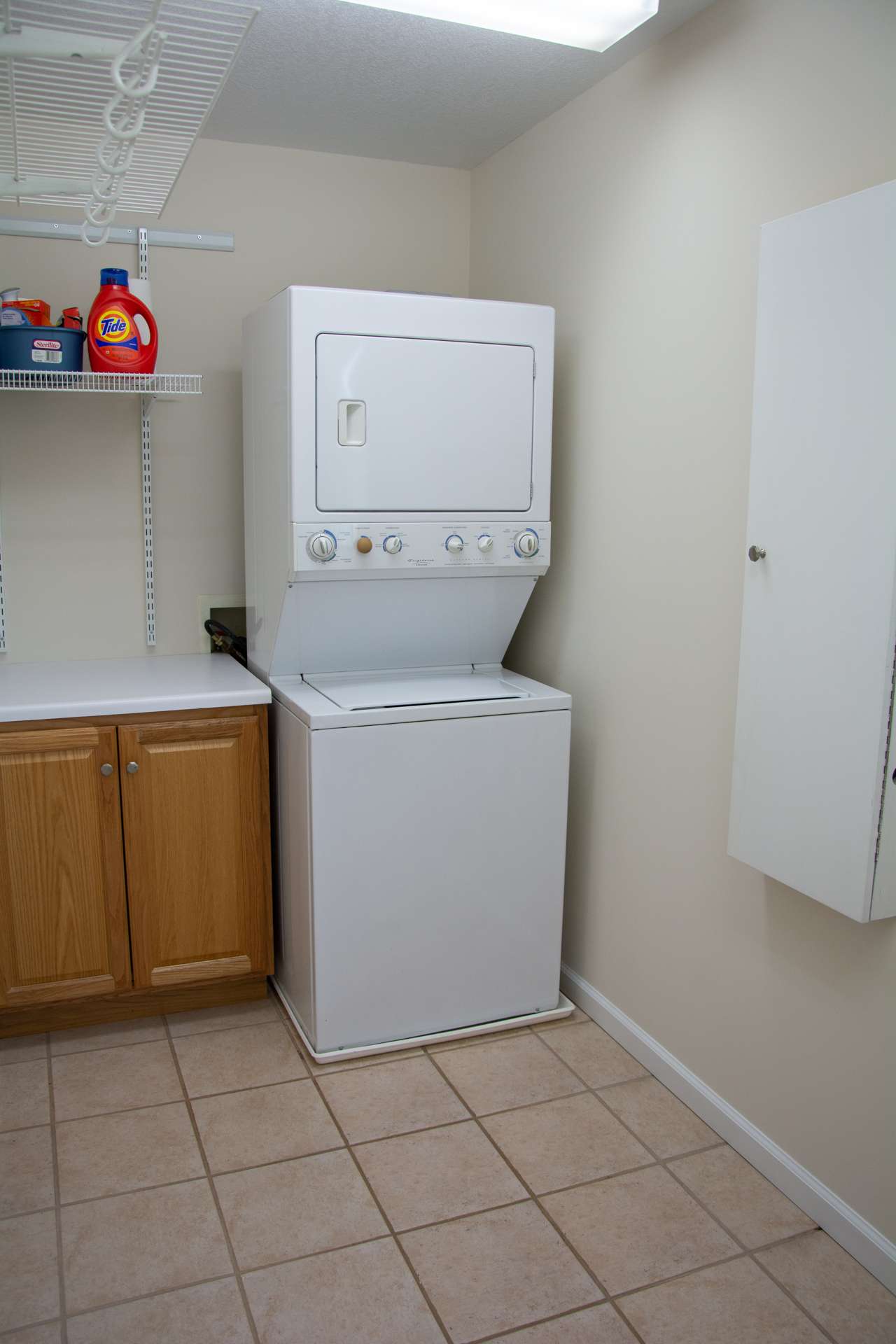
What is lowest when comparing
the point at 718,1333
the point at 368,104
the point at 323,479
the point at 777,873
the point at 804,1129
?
the point at 718,1333

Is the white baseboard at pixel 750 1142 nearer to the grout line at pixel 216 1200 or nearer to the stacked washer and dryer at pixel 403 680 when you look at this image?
the stacked washer and dryer at pixel 403 680

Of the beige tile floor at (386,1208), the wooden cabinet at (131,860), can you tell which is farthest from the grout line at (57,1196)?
the wooden cabinet at (131,860)

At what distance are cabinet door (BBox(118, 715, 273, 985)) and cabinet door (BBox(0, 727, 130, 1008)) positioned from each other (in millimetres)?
42

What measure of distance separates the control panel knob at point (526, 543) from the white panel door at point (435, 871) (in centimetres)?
40

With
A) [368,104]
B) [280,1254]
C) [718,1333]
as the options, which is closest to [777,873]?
[718,1333]

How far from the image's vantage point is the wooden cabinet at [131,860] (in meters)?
2.41

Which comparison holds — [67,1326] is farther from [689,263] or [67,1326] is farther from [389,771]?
[689,263]

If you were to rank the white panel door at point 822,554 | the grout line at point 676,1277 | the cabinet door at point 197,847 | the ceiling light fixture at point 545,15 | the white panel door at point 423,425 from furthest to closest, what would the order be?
1. the cabinet door at point 197,847
2. the white panel door at point 423,425
3. the ceiling light fixture at point 545,15
4. the grout line at point 676,1277
5. the white panel door at point 822,554

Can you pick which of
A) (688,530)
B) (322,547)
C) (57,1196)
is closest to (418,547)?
(322,547)

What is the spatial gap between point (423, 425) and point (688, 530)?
66 cm

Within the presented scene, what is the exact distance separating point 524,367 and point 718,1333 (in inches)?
78.6

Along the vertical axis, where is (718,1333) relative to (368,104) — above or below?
below

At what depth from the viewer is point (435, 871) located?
251 cm

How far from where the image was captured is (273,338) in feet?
8.13
